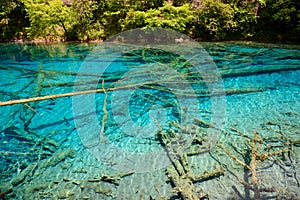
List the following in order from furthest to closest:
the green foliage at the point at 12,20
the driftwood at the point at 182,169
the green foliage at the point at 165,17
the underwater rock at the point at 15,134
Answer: the green foliage at the point at 12,20 → the green foliage at the point at 165,17 → the underwater rock at the point at 15,134 → the driftwood at the point at 182,169

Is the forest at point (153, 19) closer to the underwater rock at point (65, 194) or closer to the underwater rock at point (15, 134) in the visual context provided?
the underwater rock at point (15, 134)

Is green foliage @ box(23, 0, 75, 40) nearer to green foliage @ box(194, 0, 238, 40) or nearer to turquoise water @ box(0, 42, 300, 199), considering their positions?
turquoise water @ box(0, 42, 300, 199)

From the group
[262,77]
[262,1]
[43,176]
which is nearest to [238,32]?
[262,1]

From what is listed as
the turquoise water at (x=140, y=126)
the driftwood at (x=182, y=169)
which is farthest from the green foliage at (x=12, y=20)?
the driftwood at (x=182, y=169)

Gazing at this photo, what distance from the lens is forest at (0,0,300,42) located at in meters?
13.1

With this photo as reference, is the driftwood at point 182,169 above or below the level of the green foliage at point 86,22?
below

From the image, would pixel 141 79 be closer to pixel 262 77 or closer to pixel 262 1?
pixel 262 77

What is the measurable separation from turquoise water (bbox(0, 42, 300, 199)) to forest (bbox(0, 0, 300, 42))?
6264 millimetres

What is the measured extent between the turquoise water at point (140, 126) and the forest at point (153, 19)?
20.5 feet

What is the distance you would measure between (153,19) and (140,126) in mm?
10622

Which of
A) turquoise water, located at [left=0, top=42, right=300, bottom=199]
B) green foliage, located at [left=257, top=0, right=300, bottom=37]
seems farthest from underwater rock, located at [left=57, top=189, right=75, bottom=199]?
green foliage, located at [left=257, top=0, right=300, bottom=37]

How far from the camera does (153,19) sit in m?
13.3

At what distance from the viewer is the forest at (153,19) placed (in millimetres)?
13125

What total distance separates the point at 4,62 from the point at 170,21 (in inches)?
365
